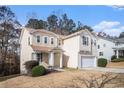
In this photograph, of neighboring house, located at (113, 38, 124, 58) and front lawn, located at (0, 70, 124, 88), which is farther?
neighboring house, located at (113, 38, 124, 58)

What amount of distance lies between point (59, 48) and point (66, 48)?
0.12 meters

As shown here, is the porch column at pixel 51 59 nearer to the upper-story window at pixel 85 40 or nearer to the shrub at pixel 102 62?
the upper-story window at pixel 85 40

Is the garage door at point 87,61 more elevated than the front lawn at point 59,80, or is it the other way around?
the garage door at point 87,61

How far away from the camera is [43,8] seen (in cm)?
646

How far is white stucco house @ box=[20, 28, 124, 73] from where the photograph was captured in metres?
6.51

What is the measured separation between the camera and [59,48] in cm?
661

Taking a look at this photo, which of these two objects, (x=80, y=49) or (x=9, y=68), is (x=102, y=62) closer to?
(x=80, y=49)

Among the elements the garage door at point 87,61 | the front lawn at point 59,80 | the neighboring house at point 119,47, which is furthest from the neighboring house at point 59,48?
the neighboring house at point 119,47

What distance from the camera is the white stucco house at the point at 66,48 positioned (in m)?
6.51

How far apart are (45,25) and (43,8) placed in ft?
0.91

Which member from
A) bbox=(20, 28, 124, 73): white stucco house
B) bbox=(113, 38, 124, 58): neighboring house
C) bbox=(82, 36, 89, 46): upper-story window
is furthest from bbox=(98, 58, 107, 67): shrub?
bbox=(82, 36, 89, 46): upper-story window

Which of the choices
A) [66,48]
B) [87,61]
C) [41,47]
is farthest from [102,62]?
[41,47]

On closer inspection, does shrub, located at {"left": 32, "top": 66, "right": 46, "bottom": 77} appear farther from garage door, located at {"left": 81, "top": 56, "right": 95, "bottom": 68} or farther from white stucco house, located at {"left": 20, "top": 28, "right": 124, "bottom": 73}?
garage door, located at {"left": 81, "top": 56, "right": 95, "bottom": 68}
